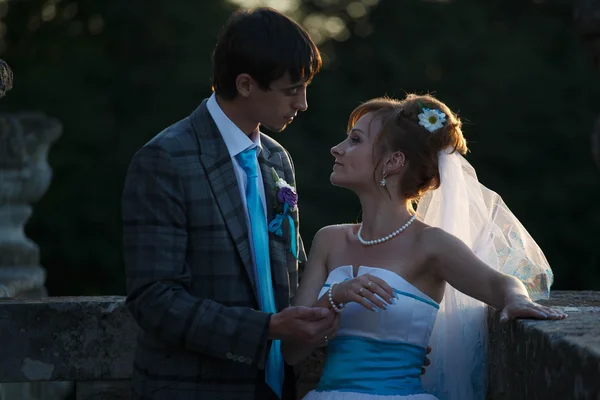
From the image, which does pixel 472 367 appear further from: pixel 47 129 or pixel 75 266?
pixel 75 266

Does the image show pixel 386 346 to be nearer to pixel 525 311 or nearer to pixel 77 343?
pixel 525 311

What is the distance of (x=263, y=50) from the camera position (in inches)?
116

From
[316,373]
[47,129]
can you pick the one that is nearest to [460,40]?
[47,129]

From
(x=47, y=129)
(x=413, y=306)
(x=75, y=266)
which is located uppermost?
(x=47, y=129)

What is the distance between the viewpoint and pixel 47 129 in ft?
21.8

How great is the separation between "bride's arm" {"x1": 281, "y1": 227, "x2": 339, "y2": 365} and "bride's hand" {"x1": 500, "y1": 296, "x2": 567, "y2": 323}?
55 cm

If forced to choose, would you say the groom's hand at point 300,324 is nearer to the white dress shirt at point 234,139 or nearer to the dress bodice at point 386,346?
the dress bodice at point 386,346

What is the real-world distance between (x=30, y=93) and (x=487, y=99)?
6742 mm

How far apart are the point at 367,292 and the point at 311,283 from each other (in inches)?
15.6

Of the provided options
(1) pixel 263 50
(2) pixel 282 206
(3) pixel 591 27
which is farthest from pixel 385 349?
(3) pixel 591 27

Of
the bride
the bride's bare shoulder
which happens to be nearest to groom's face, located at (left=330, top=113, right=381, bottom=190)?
the bride

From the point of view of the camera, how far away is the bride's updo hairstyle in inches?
126

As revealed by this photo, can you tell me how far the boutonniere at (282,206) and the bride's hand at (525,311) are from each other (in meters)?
0.72

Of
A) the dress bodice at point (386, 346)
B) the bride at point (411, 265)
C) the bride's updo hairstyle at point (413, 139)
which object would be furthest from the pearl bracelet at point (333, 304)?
the bride's updo hairstyle at point (413, 139)
